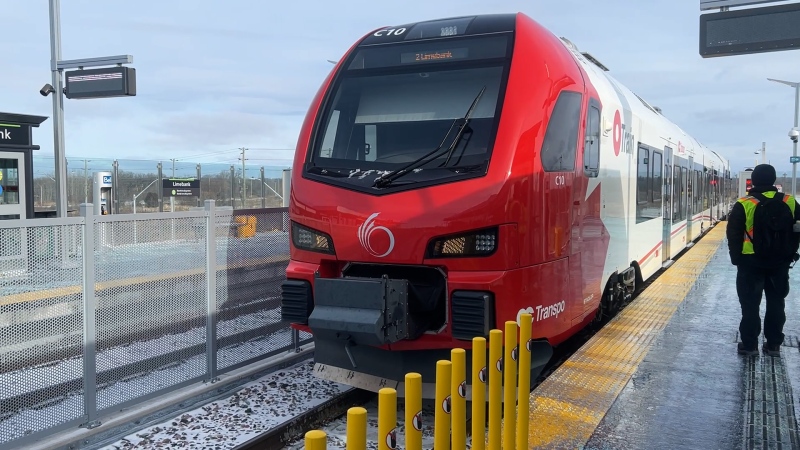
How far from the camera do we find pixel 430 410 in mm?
5434

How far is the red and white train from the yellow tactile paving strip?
299mm

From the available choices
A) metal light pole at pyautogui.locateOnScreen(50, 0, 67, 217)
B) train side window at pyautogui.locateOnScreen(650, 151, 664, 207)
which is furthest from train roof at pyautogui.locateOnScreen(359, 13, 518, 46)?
metal light pole at pyautogui.locateOnScreen(50, 0, 67, 217)

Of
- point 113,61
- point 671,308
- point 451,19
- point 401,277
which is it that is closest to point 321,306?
point 401,277

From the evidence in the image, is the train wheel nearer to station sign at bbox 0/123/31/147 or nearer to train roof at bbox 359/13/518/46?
train roof at bbox 359/13/518/46

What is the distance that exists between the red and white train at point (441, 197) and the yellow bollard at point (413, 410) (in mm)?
2040

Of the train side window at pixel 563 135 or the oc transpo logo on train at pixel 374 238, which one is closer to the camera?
the oc transpo logo on train at pixel 374 238

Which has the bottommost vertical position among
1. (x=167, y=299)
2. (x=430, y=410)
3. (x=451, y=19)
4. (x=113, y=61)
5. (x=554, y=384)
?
(x=430, y=410)

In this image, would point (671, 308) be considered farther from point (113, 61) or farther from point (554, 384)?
point (113, 61)

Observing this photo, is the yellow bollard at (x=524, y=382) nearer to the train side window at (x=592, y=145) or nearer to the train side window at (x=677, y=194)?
the train side window at (x=592, y=145)

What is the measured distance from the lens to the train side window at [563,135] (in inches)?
196

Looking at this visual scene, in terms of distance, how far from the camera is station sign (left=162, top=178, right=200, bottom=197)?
22062 millimetres

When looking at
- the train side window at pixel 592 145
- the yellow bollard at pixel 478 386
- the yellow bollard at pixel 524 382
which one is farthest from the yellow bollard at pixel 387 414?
the train side window at pixel 592 145

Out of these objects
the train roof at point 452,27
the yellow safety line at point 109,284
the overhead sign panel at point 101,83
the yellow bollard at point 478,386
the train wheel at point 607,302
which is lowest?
the train wheel at point 607,302

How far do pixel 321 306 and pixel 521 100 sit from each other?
206cm
